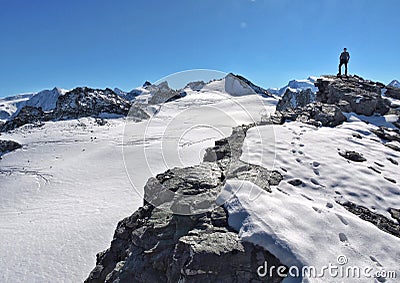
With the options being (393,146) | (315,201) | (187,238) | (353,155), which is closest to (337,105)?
(393,146)

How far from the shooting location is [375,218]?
6645 mm

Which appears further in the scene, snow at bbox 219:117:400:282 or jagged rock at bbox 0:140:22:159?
jagged rock at bbox 0:140:22:159

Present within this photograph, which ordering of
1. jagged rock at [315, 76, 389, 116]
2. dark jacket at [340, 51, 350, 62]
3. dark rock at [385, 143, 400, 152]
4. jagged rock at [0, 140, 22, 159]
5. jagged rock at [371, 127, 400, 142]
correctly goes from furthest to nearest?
jagged rock at [0, 140, 22, 159]
dark jacket at [340, 51, 350, 62]
jagged rock at [315, 76, 389, 116]
jagged rock at [371, 127, 400, 142]
dark rock at [385, 143, 400, 152]

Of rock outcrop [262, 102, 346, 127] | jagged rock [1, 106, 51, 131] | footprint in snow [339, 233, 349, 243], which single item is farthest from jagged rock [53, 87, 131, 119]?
footprint in snow [339, 233, 349, 243]

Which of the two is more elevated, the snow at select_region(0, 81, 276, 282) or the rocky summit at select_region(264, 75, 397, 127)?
the rocky summit at select_region(264, 75, 397, 127)

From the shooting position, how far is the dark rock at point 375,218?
6.26m

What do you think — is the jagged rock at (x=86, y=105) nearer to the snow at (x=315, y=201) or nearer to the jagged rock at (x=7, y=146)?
the jagged rock at (x=7, y=146)

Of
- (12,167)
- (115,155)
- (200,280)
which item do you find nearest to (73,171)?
(115,155)

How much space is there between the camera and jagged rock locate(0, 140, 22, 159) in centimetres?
2570

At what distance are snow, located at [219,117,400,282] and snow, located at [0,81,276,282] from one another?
2160 mm

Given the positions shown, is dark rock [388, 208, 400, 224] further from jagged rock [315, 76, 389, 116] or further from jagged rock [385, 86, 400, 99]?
jagged rock [385, 86, 400, 99]

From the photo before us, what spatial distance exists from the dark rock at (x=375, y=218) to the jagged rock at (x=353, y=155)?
2.74m

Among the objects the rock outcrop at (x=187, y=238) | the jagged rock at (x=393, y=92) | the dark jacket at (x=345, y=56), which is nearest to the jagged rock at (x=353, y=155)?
the rock outcrop at (x=187, y=238)

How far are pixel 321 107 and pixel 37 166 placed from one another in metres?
21.2
